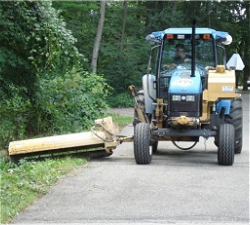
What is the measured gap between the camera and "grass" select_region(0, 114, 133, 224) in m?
6.24

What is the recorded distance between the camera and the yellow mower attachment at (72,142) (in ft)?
31.8

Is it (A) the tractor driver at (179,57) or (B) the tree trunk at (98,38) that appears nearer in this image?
(A) the tractor driver at (179,57)

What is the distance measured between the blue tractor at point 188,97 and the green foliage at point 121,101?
54.0ft

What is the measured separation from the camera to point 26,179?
7637 millimetres

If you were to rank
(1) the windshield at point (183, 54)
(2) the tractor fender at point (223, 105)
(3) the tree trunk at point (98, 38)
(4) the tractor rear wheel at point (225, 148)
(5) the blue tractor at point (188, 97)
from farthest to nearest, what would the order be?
(3) the tree trunk at point (98, 38), (1) the windshield at point (183, 54), (2) the tractor fender at point (223, 105), (5) the blue tractor at point (188, 97), (4) the tractor rear wheel at point (225, 148)

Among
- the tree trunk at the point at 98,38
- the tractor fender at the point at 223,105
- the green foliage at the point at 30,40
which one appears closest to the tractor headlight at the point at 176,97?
the tractor fender at the point at 223,105

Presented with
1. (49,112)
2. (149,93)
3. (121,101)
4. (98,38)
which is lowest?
(121,101)

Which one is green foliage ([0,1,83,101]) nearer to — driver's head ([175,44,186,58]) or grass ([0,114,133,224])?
driver's head ([175,44,186,58])

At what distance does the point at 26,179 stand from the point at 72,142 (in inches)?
86.1

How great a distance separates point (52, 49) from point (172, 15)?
22.0m

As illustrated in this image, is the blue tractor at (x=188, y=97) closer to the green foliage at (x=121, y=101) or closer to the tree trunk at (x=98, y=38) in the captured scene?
the tree trunk at (x=98, y=38)

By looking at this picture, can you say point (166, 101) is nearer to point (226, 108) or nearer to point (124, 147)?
point (226, 108)

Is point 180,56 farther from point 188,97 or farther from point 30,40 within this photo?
point 30,40

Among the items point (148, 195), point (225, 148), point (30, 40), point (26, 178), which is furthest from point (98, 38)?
point (148, 195)
